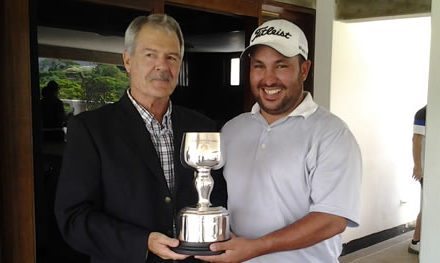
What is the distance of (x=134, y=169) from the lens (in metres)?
1.30

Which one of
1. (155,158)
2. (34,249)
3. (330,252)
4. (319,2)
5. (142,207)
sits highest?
(319,2)

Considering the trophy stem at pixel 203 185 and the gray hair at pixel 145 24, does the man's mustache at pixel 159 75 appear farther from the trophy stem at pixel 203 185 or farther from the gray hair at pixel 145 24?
the trophy stem at pixel 203 185

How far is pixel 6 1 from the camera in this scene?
2.09 m

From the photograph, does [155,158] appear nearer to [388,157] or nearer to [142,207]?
[142,207]

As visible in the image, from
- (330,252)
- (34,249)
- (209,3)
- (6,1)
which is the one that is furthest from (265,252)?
(209,3)

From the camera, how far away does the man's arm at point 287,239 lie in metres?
1.23

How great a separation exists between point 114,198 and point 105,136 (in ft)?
0.52

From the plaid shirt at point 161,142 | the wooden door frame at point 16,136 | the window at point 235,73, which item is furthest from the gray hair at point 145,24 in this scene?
the window at point 235,73

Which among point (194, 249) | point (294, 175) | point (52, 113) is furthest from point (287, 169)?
point (52, 113)

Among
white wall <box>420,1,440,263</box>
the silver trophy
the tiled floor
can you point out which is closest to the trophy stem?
the silver trophy

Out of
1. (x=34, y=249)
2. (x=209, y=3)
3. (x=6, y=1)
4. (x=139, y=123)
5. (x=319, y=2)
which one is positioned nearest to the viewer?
(x=139, y=123)

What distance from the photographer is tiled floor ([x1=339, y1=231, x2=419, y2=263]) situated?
409 cm

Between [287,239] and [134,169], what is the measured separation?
1.40ft

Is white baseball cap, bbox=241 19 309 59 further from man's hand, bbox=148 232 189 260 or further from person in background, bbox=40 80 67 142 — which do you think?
person in background, bbox=40 80 67 142
